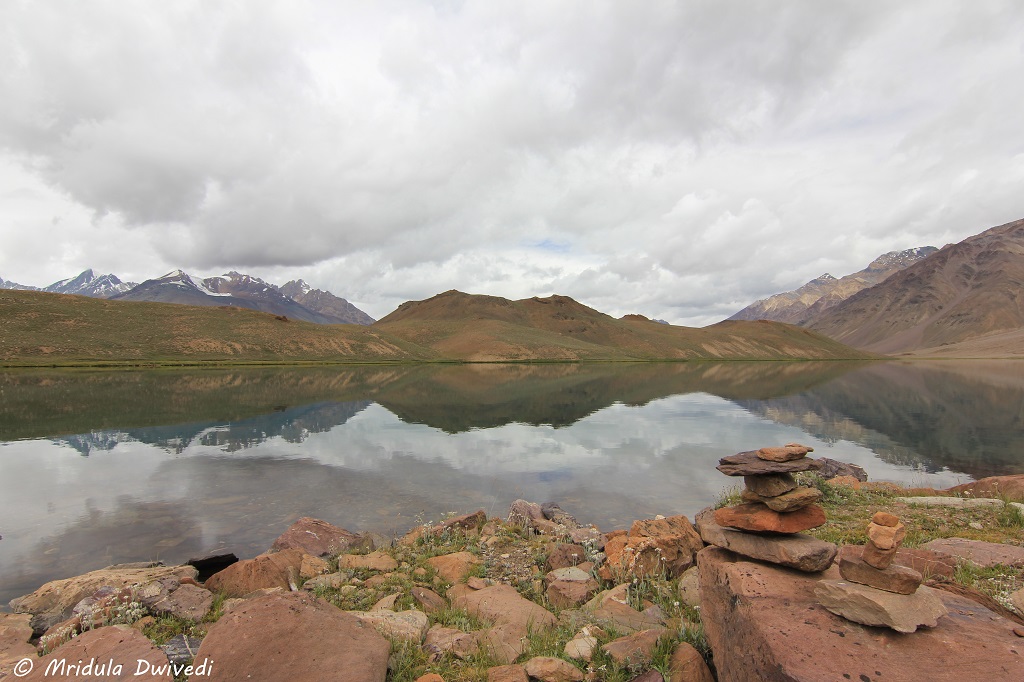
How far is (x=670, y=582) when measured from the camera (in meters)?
→ 10.9

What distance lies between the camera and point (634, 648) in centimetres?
726

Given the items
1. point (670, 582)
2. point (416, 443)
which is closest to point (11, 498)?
point (416, 443)

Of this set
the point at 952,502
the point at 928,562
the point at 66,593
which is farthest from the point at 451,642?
the point at 952,502

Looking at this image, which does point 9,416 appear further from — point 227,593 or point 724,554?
point 724,554

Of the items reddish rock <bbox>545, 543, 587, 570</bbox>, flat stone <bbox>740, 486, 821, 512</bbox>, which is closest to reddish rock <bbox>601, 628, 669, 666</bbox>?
flat stone <bbox>740, 486, 821, 512</bbox>

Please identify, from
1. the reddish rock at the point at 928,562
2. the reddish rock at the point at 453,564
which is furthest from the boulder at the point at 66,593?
the reddish rock at the point at 928,562

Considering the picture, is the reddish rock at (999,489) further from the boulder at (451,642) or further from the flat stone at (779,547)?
the boulder at (451,642)

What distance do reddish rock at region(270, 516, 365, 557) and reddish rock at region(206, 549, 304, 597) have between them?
2.28 m

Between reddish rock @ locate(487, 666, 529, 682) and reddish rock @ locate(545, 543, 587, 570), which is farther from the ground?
reddish rock @ locate(487, 666, 529, 682)

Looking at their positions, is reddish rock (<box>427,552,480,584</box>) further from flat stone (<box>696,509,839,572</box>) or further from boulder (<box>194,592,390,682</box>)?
flat stone (<box>696,509,839,572</box>)

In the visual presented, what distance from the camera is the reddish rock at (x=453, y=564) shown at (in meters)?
12.3

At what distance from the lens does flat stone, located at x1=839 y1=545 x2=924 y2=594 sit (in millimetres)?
5863

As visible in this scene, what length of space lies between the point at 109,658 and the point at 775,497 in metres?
10.6

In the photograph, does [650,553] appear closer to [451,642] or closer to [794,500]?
[794,500]
